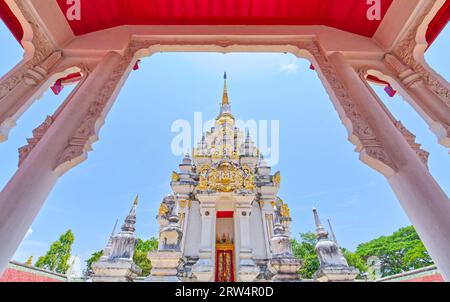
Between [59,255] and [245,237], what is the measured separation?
17.6 meters

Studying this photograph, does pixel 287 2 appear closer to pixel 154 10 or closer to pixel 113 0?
pixel 154 10

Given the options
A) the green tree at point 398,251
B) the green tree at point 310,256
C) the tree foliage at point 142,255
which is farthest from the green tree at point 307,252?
the tree foliage at point 142,255

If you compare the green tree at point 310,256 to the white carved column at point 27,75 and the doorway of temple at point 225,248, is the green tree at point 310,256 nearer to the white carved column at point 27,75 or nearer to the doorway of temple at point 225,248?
the doorway of temple at point 225,248

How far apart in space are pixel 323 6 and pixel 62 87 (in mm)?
3938

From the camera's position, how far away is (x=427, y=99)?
2.63 metres

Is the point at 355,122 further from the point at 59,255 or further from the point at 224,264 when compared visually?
the point at 59,255

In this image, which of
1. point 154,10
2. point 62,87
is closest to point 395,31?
point 154,10

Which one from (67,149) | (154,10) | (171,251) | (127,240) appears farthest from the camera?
(127,240)

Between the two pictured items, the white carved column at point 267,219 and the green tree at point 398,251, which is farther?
the green tree at point 398,251

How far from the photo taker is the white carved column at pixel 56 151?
6.04 feet

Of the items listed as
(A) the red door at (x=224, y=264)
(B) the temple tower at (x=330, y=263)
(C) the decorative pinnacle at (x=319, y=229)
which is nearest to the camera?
(B) the temple tower at (x=330, y=263)

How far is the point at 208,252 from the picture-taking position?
8695 millimetres

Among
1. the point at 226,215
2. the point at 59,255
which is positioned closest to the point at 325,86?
the point at 226,215

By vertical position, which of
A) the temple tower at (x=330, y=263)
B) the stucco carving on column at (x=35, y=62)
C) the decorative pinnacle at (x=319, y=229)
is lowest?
the temple tower at (x=330, y=263)
